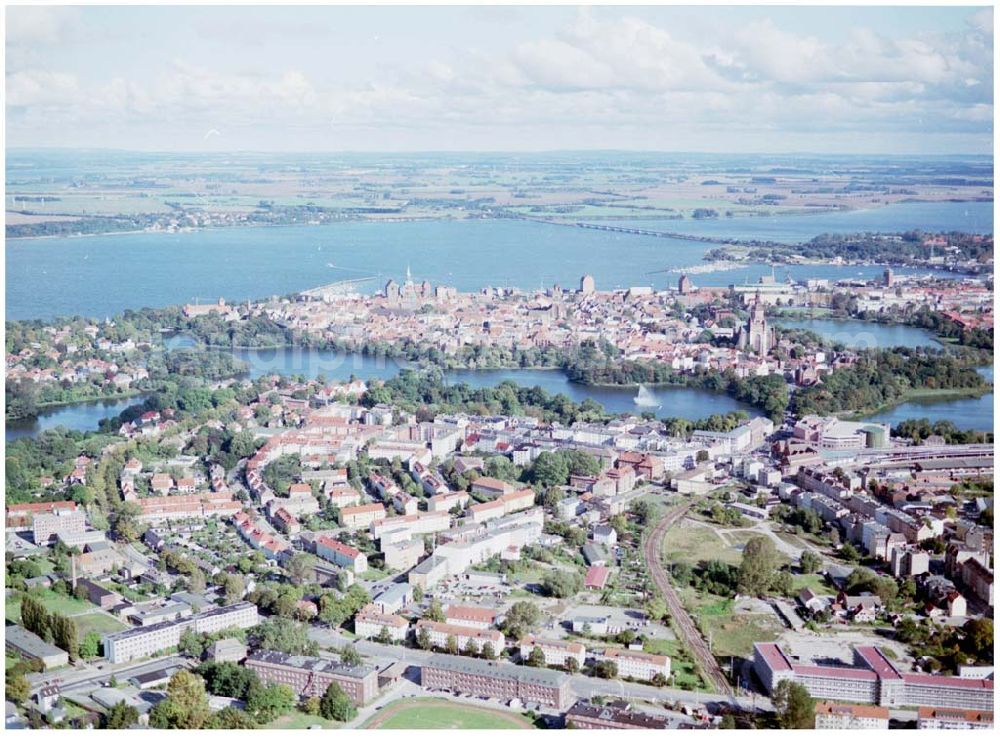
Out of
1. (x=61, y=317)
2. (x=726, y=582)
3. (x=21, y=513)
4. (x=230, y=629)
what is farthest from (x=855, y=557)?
(x=61, y=317)

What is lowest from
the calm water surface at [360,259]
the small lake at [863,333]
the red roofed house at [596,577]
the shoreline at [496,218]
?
the red roofed house at [596,577]

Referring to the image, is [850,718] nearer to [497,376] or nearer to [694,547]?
[694,547]

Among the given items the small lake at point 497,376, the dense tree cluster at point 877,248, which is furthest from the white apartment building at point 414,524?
the dense tree cluster at point 877,248

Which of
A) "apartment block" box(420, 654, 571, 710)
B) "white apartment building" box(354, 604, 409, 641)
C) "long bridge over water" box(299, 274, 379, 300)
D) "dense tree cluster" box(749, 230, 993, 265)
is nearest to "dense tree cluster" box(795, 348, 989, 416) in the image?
"dense tree cluster" box(749, 230, 993, 265)

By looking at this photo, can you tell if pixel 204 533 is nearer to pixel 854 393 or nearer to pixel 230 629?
pixel 230 629

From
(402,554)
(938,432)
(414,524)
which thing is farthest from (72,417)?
(938,432)

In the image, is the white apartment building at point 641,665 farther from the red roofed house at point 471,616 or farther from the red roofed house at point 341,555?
the red roofed house at point 341,555
